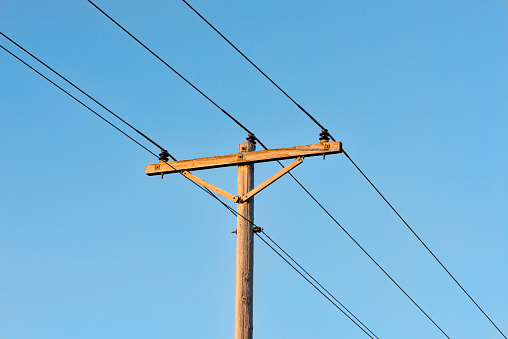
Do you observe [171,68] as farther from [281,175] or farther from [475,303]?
[475,303]

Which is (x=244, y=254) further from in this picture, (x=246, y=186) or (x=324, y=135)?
(x=324, y=135)

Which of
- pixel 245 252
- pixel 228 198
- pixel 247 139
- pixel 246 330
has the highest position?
pixel 247 139

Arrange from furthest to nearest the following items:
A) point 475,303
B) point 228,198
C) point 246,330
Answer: point 475,303 < point 228,198 < point 246,330

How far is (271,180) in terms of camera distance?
11633 millimetres

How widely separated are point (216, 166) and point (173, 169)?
0.70 metres

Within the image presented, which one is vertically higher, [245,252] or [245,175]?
[245,175]

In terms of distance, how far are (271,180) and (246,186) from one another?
38 centimetres

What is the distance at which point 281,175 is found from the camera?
11633mm

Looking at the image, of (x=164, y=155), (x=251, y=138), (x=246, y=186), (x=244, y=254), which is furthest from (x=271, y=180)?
(x=164, y=155)

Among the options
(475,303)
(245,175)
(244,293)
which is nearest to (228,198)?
(245,175)

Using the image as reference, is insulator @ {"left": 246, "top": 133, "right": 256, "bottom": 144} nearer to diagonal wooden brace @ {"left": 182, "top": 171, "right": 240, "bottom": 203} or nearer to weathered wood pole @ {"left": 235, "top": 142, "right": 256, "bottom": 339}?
weathered wood pole @ {"left": 235, "top": 142, "right": 256, "bottom": 339}

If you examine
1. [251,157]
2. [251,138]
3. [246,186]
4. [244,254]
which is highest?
[251,138]

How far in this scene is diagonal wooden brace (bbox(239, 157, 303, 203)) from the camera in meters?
11.6

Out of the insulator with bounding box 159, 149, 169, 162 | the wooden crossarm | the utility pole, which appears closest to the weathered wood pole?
the utility pole
